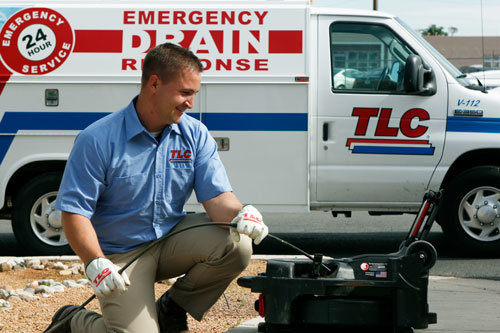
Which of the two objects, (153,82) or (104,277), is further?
(153,82)

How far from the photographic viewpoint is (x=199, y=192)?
459cm

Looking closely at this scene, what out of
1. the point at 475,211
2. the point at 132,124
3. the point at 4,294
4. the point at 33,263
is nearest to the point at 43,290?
the point at 4,294

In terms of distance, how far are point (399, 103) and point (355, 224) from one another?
3.39 metres

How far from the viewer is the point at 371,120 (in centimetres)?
827

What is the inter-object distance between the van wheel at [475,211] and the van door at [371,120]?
0.32 m

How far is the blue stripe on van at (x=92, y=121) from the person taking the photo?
820 cm

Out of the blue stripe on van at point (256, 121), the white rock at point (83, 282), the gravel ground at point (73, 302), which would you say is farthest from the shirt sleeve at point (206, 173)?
the blue stripe on van at point (256, 121)

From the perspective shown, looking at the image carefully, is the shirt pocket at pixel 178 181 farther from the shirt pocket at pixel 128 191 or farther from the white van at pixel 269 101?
the white van at pixel 269 101

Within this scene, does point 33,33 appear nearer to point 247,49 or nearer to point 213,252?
point 247,49

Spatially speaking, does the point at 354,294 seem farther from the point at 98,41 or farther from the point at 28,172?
the point at 28,172

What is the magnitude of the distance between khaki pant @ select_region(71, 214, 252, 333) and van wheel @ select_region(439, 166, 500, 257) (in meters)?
4.20

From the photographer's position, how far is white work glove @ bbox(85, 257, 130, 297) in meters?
3.99

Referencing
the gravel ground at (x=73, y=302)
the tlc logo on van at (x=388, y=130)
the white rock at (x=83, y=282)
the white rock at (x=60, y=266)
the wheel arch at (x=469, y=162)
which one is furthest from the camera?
the wheel arch at (x=469, y=162)

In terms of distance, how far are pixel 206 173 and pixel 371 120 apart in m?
3.93
